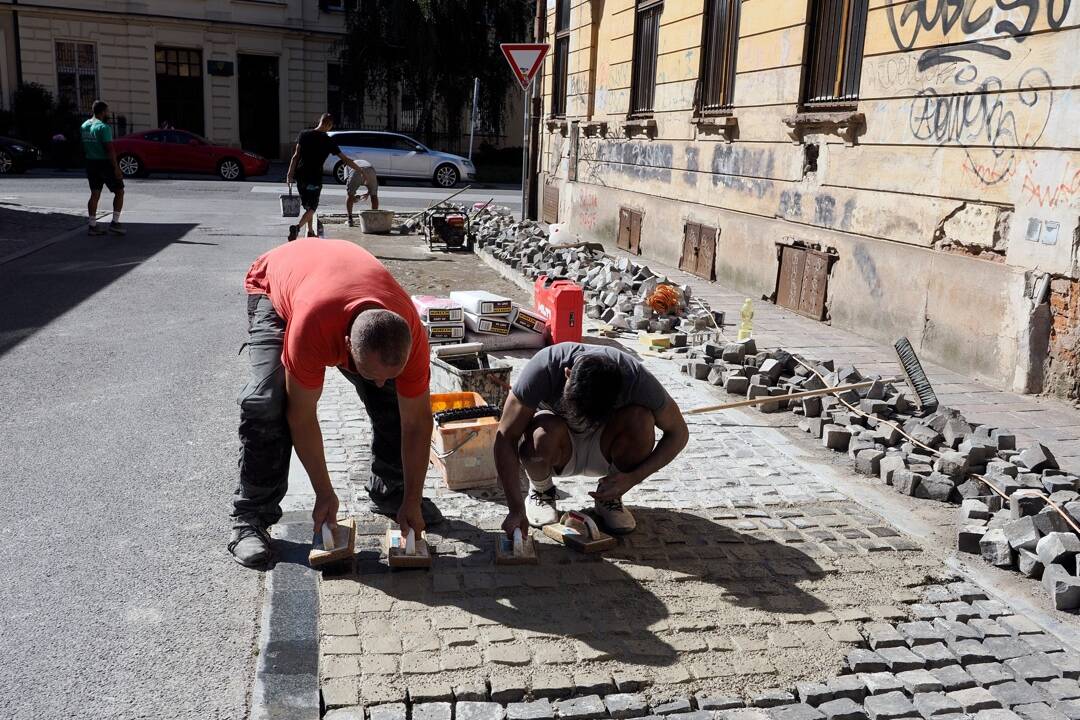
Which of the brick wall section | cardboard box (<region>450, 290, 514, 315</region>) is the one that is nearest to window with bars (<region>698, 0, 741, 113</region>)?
cardboard box (<region>450, 290, 514, 315</region>)

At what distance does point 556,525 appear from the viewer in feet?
13.9

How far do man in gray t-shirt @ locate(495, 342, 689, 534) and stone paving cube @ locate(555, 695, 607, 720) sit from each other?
1.04 metres

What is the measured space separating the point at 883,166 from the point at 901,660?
570cm

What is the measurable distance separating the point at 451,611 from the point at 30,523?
2.05 m

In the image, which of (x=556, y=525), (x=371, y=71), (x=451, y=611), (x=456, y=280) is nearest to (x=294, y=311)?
(x=451, y=611)

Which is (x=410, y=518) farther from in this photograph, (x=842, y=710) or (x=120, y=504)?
(x=842, y=710)

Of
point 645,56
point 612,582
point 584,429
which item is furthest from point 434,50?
point 612,582

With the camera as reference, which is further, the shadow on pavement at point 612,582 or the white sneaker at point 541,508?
the white sneaker at point 541,508

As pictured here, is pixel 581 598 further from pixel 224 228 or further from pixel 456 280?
pixel 224 228

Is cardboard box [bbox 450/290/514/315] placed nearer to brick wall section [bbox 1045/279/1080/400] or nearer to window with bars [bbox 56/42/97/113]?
brick wall section [bbox 1045/279/1080/400]

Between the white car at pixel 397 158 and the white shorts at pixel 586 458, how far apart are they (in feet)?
72.9

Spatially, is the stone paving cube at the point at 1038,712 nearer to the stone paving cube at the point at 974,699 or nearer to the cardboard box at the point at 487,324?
the stone paving cube at the point at 974,699

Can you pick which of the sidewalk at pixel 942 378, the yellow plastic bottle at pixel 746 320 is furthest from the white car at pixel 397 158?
the yellow plastic bottle at pixel 746 320

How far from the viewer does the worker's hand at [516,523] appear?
3.98 meters
